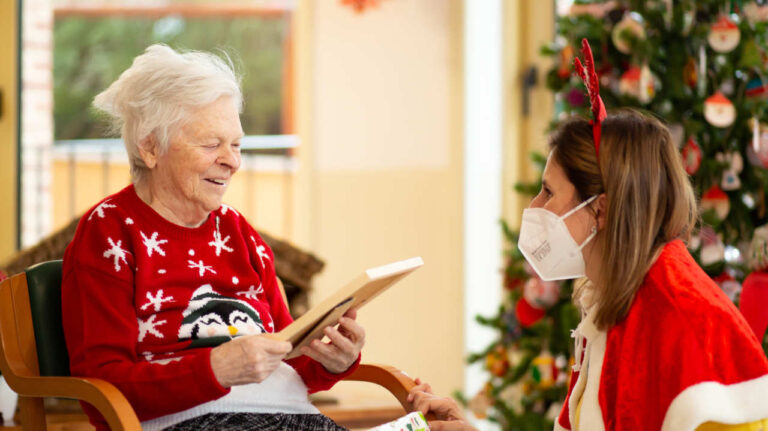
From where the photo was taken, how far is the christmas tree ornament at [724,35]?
8.91 ft

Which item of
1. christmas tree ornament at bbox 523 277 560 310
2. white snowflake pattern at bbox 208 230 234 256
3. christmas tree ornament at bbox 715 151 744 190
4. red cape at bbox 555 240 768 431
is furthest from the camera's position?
christmas tree ornament at bbox 523 277 560 310

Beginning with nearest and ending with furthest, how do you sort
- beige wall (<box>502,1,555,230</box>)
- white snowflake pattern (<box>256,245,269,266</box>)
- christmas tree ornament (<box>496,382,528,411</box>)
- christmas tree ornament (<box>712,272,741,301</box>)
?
white snowflake pattern (<box>256,245,269,266</box>)
christmas tree ornament (<box>712,272,741,301</box>)
christmas tree ornament (<box>496,382,528,411</box>)
beige wall (<box>502,1,555,230</box>)

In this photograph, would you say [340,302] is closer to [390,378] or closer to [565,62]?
[390,378]

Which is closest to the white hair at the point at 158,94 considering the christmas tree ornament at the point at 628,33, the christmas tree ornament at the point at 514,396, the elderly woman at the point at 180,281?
the elderly woman at the point at 180,281

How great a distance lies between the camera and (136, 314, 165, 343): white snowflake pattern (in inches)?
64.7

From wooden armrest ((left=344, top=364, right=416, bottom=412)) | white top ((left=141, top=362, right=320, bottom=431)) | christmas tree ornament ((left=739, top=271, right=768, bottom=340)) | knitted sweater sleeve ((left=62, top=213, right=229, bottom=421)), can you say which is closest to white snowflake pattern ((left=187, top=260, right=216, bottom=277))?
knitted sweater sleeve ((left=62, top=213, right=229, bottom=421))

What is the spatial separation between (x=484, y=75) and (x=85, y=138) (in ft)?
18.3

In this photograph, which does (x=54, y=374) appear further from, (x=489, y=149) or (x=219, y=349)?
(x=489, y=149)

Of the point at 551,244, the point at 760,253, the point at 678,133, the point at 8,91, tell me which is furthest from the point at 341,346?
the point at 8,91

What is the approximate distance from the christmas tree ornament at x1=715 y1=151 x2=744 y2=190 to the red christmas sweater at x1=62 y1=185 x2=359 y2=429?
4.90 feet

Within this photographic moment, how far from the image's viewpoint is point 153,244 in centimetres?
168

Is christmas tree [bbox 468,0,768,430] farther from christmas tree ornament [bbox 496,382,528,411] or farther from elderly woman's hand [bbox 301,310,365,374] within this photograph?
elderly woman's hand [bbox 301,310,365,374]

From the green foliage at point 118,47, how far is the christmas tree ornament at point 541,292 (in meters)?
5.84

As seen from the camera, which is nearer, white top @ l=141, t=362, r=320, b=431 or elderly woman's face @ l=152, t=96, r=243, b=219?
white top @ l=141, t=362, r=320, b=431
